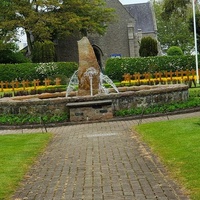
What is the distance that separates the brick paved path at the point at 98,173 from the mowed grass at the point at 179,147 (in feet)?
0.63

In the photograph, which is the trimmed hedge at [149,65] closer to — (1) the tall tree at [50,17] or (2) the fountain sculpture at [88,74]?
(1) the tall tree at [50,17]

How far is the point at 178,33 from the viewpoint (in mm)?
79688

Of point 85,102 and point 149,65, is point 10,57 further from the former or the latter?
point 85,102

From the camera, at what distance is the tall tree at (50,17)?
46375mm

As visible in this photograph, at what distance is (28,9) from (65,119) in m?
32.4

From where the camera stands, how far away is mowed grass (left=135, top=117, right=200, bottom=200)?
7.03m

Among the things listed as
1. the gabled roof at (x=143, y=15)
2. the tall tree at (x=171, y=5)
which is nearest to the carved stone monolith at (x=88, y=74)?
the tall tree at (x=171, y=5)

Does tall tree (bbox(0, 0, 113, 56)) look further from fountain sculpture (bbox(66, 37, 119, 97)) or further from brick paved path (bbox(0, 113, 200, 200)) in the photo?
brick paved path (bbox(0, 113, 200, 200))

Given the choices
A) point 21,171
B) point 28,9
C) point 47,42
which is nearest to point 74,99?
point 21,171

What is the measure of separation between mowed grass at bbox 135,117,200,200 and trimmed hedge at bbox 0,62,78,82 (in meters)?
26.8

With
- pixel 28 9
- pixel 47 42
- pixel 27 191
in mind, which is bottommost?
pixel 27 191

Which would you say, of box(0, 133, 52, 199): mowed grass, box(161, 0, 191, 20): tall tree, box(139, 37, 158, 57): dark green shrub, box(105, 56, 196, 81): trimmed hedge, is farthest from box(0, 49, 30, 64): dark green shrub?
box(0, 133, 52, 199): mowed grass

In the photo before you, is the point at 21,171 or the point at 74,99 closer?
the point at 21,171

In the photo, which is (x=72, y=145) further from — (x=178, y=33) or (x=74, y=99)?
(x=178, y=33)
